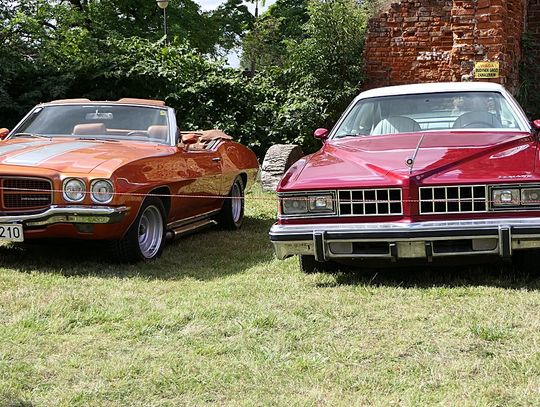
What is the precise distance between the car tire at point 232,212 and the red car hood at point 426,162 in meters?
2.42

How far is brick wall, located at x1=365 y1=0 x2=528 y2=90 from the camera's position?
40.8 ft

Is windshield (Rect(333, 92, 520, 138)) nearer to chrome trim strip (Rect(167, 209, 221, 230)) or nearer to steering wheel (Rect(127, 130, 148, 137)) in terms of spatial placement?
chrome trim strip (Rect(167, 209, 221, 230))

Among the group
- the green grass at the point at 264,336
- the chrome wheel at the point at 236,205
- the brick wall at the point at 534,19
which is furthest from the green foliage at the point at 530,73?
the green grass at the point at 264,336

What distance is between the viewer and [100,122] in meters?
7.41

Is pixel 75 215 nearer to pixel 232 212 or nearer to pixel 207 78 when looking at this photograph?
pixel 232 212

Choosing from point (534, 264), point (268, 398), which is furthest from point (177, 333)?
point (534, 264)

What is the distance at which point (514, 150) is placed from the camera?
563 centimetres

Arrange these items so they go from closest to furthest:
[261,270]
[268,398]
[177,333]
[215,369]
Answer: [268,398], [215,369], [177,333], [261,270]

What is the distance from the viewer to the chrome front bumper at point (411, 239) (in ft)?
16.5

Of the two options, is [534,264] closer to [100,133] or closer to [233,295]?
[233,295]

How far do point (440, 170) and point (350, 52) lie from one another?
9761 millimetres

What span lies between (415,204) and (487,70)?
7999mm

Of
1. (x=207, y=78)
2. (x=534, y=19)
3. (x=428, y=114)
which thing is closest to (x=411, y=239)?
(x=428, y=114)

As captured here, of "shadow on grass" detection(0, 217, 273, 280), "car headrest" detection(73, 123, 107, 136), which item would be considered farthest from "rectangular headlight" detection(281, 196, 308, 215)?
"car headrest" detection(73, 123, 107, 136)
